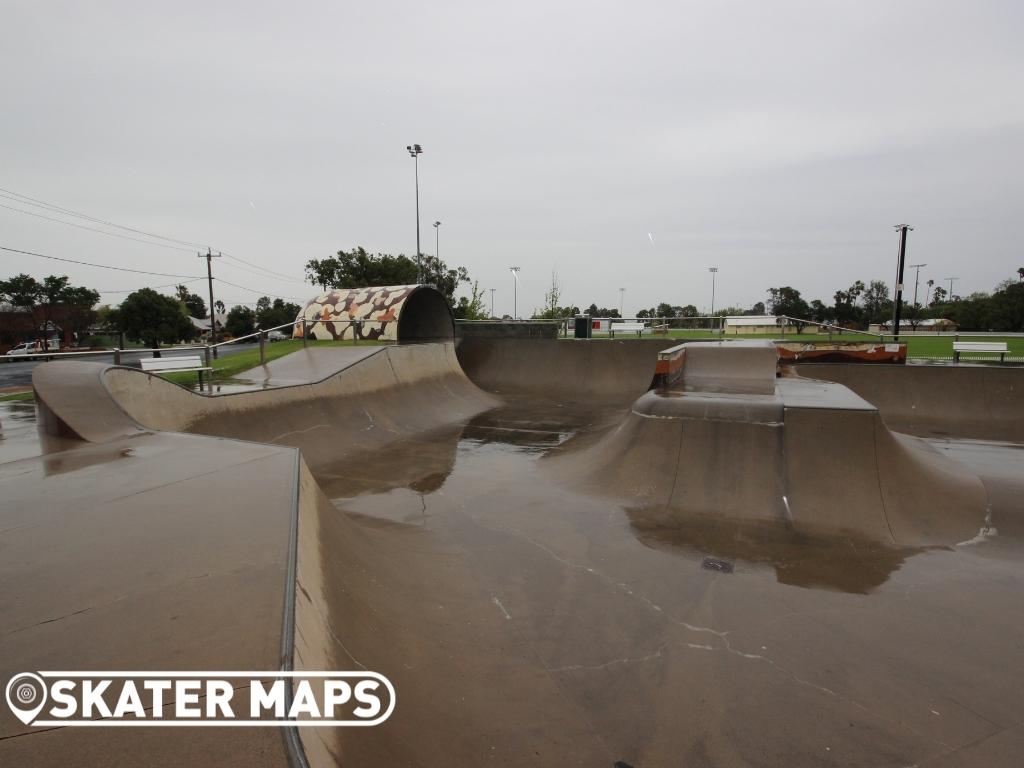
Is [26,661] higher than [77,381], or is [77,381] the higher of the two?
[77,381]

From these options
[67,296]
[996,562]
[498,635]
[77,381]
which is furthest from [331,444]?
[67,296]

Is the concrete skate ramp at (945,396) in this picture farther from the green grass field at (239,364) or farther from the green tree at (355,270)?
the green tree at (355,270)

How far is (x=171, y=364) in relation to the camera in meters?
9.05

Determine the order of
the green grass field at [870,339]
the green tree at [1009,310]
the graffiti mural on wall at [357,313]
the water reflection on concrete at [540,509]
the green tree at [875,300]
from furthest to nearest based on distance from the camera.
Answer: the green tree at [875,300], the green tree at [1009,310], the graffiti mural on wall at [357,313], the green grass field at [870,339], the water reflection on concrete at [540,509]

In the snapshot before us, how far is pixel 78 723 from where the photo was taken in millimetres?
1624

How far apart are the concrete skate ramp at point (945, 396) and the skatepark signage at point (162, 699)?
41.4 ft

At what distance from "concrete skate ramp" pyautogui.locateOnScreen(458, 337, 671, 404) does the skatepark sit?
7.91 meters

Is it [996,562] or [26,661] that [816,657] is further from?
[26,661]

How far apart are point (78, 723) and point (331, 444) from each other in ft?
27.0

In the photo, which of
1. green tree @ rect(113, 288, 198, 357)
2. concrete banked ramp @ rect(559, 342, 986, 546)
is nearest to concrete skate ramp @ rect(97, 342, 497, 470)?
concrete banked ramp @ rect(559, 342, 986, 546)

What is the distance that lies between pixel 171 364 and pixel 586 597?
27.9 feet

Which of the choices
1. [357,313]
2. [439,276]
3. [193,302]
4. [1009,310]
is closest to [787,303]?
[1009,310]

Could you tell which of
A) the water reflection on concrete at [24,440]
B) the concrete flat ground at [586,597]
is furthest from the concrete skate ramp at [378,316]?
the concrete flat ground at [586,597]

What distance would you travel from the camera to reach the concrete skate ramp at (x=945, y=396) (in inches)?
444
